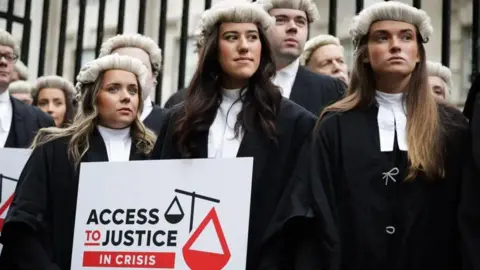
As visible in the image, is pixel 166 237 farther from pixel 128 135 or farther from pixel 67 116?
pixel 67 116

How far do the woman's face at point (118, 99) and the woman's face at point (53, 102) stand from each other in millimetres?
1959

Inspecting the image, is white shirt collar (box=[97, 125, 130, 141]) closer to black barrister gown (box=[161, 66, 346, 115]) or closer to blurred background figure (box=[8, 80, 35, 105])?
black barrister gown (box=[161, 66, 346, 115])

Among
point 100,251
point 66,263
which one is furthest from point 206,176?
point 66,263

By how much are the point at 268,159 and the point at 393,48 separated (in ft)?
2.55

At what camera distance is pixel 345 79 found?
6.51 meters

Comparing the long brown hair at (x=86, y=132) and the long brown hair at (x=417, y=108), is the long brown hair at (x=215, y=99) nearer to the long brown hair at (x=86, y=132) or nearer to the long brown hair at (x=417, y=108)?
the long brown hair at (x=417, y=108)

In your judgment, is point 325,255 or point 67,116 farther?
point 67,116

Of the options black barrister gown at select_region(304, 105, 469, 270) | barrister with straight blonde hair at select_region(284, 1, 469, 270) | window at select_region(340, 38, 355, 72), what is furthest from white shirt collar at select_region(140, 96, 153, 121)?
window at select_region(340, 38, 355, 72)

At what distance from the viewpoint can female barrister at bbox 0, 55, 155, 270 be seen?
4.81 m

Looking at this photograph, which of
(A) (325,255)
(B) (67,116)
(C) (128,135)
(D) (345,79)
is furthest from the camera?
(B) (67,116)

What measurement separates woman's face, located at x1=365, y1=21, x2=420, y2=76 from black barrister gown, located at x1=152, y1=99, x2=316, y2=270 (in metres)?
0.42

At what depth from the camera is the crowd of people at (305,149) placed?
4148 mm

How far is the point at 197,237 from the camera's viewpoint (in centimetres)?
423

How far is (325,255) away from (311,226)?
6.6 inches
